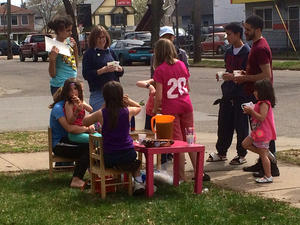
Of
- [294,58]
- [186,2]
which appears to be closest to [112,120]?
[294,58]

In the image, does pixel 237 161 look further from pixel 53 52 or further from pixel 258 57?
pixel 53 52

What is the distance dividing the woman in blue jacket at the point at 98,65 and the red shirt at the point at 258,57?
1.58 meters

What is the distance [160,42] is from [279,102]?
9.14 meters

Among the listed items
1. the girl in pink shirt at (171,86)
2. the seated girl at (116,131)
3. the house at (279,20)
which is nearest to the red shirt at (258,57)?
the girl in pink shirt at (171,86)

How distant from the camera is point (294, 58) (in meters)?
34.1

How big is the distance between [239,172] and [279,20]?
1321 inches

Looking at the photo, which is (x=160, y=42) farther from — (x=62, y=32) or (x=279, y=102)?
(x=279, y=102)

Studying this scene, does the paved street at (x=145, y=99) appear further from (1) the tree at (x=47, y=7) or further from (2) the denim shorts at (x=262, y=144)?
(1) the tree at (x=47, y=7)

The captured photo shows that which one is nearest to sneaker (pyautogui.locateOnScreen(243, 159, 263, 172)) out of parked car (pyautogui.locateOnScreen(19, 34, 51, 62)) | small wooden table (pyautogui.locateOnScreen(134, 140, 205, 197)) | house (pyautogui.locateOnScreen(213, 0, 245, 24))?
small wooden table (pyautogui.locateOnScreen(134, 140, 205, 197))

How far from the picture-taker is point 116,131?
7.07m

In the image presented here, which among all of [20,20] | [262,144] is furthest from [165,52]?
[20,20]

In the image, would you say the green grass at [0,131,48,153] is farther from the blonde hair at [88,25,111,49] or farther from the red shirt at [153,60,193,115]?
the red shirt at [153,60,193,115]

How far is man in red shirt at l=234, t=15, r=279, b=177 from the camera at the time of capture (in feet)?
26.7

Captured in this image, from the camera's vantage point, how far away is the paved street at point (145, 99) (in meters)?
13.3
